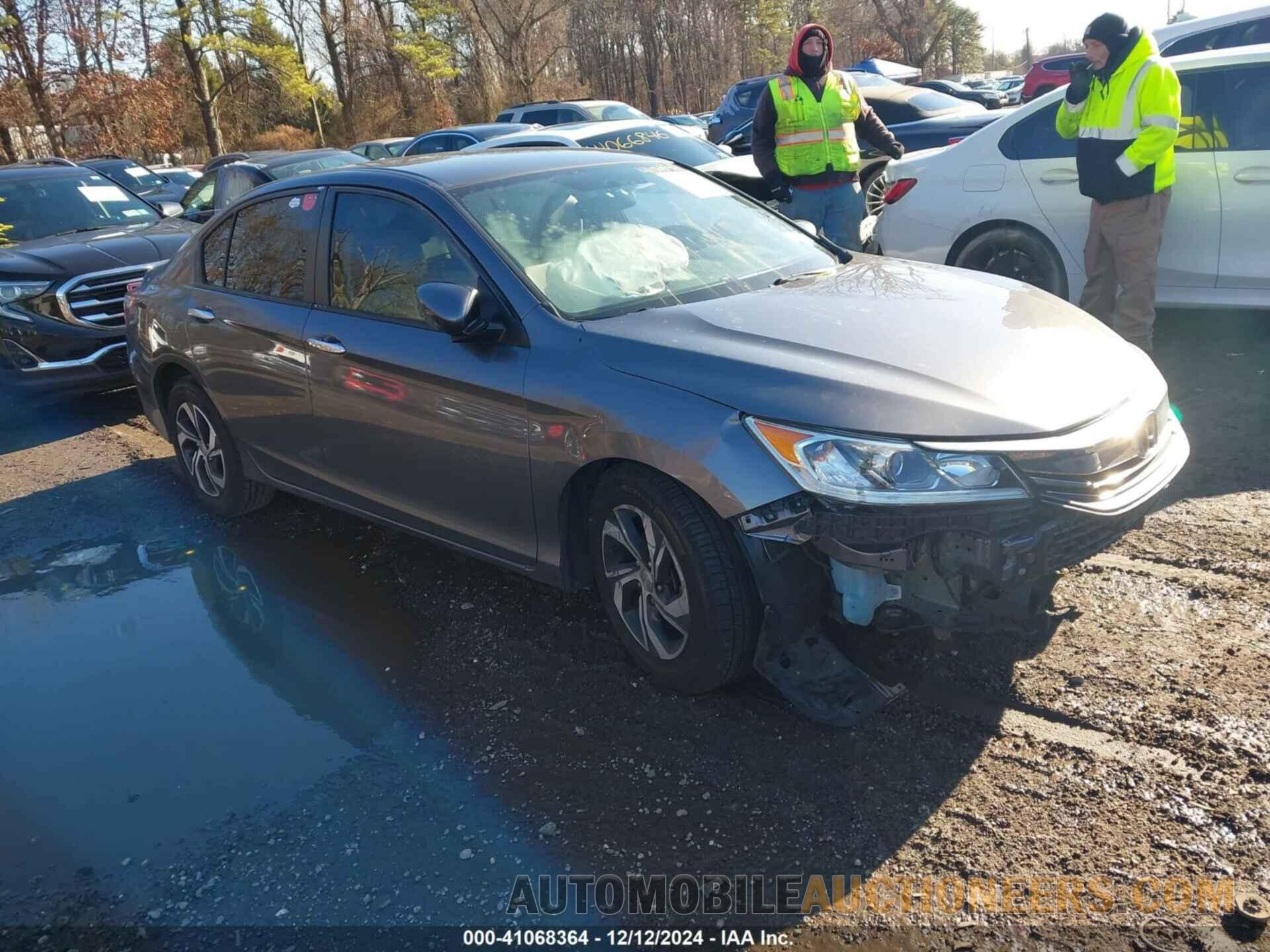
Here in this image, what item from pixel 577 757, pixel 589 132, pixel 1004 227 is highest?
pixel 589 132

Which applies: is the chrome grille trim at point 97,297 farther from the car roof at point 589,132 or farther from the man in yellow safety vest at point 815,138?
the car roof at point 589,132

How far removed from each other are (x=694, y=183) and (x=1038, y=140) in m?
2.93

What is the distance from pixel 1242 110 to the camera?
5.72 m

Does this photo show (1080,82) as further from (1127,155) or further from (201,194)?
(201,194)

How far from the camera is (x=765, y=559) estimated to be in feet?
9.73

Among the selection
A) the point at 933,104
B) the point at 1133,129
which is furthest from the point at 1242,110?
the point at 933,104

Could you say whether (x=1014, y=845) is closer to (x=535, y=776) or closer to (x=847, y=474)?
(x=847, y=474)

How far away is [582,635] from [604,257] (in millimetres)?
1431

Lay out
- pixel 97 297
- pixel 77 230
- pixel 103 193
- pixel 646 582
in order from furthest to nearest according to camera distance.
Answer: pixel 103 193 → pixel 77 230 → pixel 97 297 → pixel 646 582

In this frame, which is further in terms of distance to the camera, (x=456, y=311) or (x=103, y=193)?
(x=103, y=193)

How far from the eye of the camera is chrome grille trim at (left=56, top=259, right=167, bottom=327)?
7.55 metres

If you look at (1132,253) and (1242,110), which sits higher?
(1242,110)

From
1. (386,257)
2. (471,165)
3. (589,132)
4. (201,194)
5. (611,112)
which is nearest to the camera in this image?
(386,257)

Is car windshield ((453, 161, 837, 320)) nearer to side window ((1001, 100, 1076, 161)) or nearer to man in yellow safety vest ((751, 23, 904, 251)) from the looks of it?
man in yellow safety vest ((751, 23, 904, 251))
